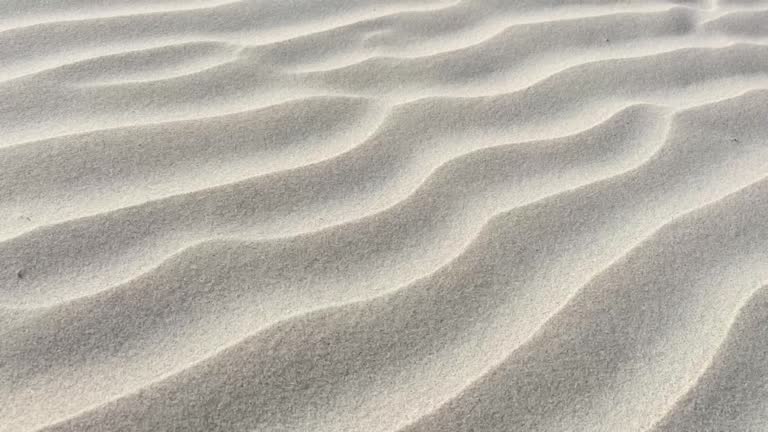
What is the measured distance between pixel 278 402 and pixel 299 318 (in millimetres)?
149

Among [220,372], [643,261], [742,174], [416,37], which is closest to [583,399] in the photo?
[643,261]

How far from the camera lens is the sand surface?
1.18 m

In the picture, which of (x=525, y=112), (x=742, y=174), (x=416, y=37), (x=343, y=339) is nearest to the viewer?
(x=343, y=339)

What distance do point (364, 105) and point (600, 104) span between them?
1.68 feet

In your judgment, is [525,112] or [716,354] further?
[525,112]

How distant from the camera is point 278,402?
1.15 m

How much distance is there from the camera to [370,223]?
146 centimetres

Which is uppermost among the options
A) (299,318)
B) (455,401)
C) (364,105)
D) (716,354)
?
(364,105)

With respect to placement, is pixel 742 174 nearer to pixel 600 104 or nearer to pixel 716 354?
pixel 600 104

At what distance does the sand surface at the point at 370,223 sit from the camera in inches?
46.4

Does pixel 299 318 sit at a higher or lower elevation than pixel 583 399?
higher

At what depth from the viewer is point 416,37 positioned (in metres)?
2.07

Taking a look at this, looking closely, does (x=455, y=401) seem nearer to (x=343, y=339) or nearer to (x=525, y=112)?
(x=343, y=339)

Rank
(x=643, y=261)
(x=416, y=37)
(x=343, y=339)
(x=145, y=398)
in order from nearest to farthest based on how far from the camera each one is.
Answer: (x=145, y=398)
(x=343, y=339)
(x=643, y=261)
(x=416, y=37)
